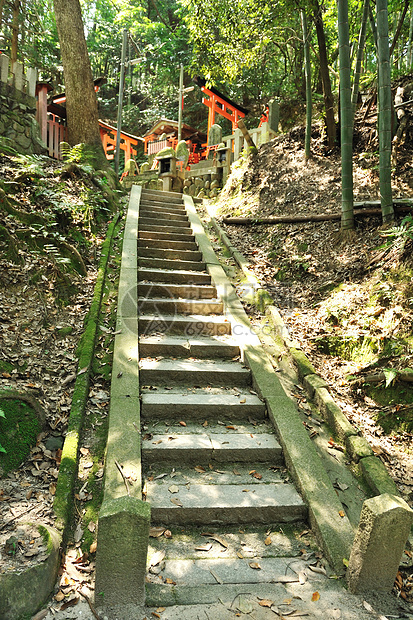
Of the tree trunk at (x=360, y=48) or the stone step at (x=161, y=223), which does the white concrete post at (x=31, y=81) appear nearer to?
the stone step at (x=161, y=223)

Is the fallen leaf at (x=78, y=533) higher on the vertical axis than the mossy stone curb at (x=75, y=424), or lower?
lower

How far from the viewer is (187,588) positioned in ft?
8.61

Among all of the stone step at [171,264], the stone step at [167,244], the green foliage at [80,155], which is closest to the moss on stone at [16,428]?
the stone step at [171,264]

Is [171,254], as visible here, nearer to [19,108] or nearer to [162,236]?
[162,236]

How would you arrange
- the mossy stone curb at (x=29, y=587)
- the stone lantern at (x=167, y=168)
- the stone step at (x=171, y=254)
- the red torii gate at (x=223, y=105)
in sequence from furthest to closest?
the red torii gate at (x=223, y=105) < the stone lantern at (x=167, y=168) < the stone step at (x=171, y=254) < the mossy stone curb at (x=29, y=587)

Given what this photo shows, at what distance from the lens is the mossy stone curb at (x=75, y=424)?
9.56 ft

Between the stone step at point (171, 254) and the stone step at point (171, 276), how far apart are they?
0.59 m

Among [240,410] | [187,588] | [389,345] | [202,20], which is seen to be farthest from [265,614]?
[202,20]

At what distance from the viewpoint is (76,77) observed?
10.4m

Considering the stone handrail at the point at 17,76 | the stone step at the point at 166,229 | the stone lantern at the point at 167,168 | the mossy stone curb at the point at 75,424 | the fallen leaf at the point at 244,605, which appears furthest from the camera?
the stone lantern at the point at 167,168

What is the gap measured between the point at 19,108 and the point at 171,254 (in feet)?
17.3

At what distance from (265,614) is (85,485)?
5.32 ft

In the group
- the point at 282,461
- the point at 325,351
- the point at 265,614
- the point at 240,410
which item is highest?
the point at 325,351

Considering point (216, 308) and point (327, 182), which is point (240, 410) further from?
point (327, 182)
